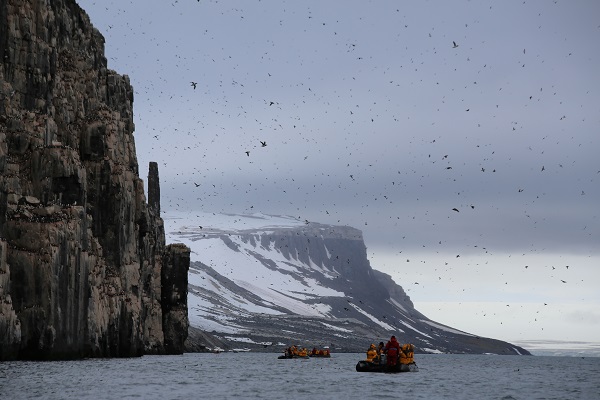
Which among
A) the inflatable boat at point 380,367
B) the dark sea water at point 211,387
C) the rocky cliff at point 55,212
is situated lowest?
the dark sea water at point 211,387

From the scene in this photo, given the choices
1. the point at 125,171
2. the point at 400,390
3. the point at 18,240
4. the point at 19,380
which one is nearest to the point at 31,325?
the point at 18,240

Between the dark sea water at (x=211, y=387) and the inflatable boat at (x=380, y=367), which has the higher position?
the inflatable boat at (x=380, y=367)

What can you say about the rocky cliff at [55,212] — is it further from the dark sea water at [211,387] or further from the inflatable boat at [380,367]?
the inflatable boat at [380,367]

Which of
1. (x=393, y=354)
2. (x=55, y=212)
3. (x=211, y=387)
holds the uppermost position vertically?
(x=55, y=212)

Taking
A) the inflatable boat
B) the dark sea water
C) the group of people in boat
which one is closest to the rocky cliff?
the dark sea water

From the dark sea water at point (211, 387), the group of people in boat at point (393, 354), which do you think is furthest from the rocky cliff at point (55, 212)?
the group of people in boat at point (393, 354)

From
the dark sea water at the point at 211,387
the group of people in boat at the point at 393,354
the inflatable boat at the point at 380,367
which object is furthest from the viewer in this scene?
the inflatable boat at the point at 380,367

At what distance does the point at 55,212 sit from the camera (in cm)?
14950

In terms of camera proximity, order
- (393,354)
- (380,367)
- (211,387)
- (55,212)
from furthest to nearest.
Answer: (55,212)
(380,367)
(393,354)
(211,387)

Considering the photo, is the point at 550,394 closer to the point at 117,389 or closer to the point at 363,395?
the point at 363,395

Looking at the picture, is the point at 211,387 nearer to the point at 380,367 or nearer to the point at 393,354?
the point at 393,354

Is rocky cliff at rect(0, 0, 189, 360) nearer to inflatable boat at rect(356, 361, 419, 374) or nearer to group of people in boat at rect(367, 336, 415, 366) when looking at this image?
inflatable boat at rect(356, 361, 419, 374)

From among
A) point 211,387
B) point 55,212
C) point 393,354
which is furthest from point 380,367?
point 55,212

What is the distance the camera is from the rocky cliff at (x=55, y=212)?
5453 inches
